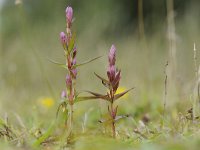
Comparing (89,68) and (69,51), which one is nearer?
(69,51)

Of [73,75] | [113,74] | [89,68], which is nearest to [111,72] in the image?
[113,74]

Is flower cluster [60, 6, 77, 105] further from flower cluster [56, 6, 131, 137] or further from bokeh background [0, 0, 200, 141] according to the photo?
bokeh background [0, 0, 200, 141]

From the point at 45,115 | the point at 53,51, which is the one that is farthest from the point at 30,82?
the point at 45,115

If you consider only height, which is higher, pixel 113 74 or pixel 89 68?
pixel 89 68

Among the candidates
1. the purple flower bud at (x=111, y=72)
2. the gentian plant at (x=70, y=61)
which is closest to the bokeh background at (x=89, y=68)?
the gentian plant at (x=70, y=61)

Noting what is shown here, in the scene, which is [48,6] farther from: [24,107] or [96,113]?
[96,113]

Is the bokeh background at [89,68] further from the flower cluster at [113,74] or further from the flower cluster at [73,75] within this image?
the flower cluster at [113,74]

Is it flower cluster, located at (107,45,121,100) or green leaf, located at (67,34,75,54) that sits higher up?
green leaf, located at (67,34,75,54)

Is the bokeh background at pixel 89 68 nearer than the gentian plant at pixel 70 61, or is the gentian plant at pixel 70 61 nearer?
the gentian plant at pixel 70 61

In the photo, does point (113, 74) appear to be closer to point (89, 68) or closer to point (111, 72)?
point (111, 72)

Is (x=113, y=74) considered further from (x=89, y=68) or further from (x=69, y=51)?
(x=89, y=68)

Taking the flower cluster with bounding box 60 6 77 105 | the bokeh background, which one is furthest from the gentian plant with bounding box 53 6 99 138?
the bokeh background
